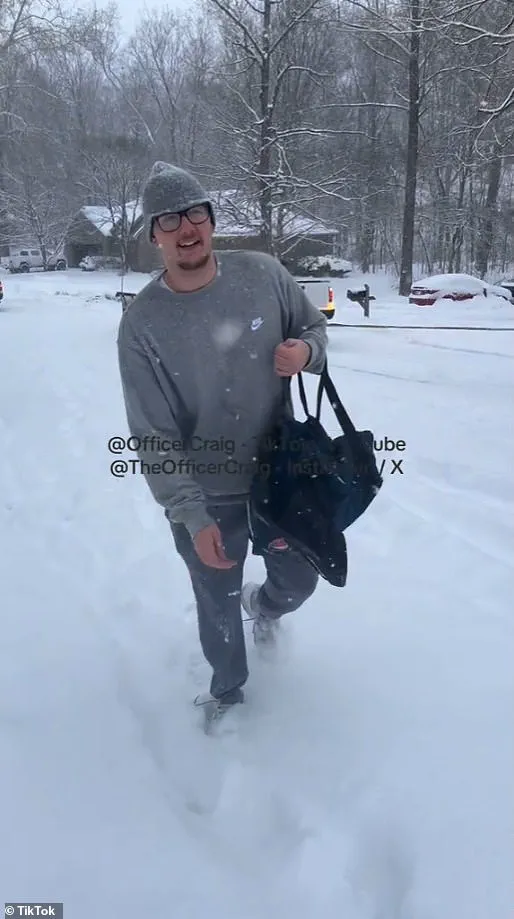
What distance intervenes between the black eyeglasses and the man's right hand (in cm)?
94

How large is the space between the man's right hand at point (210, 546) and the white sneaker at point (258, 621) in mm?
677

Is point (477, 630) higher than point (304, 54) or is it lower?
lower

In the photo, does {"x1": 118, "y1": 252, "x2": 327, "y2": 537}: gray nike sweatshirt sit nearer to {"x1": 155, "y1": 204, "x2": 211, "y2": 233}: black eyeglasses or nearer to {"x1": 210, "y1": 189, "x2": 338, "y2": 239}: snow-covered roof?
{"x1": 155, "y1": 204, "x2": 211, "y2": 233}: black eyeglasses

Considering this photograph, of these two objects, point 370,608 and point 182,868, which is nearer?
point 182,868

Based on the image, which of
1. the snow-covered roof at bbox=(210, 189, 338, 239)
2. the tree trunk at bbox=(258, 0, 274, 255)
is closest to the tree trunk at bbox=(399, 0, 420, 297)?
the snow-covered roof at bbox=(210, 189, 338, 239)

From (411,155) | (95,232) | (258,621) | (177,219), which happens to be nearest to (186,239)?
(177,219)

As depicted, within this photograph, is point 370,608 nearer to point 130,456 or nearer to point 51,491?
point 51,491

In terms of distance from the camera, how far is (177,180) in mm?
2070

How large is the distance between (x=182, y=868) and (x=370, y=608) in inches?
59.8

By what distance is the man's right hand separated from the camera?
2.17 meters

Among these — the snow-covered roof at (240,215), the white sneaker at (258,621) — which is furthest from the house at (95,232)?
the white sneaker at (258,621)

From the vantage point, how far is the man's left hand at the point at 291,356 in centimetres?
216

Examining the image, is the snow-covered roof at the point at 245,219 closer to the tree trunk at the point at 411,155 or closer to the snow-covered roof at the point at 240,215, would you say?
the snow-covered roof at the point at 240,215

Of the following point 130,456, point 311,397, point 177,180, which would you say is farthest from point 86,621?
point 311,397
